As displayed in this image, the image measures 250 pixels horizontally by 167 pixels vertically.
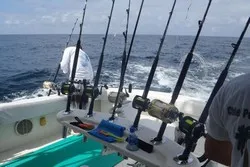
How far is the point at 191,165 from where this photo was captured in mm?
1321

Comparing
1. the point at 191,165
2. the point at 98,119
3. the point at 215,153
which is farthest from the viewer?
→ the point at 98,119

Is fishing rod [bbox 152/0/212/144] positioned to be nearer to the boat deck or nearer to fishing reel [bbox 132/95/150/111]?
fishing reel [bbox 132/95/150/111]

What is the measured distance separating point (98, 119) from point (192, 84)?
5478mm

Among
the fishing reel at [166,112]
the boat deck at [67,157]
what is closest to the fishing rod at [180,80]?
the fishing reel at [166,112]

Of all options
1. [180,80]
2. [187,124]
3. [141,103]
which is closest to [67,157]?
[141,103]

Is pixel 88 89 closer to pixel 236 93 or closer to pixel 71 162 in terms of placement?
pixel 71 162

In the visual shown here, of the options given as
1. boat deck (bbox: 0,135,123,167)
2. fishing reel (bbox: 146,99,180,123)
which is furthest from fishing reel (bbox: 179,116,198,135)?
boat deck (bbox: 0,135,123,167)

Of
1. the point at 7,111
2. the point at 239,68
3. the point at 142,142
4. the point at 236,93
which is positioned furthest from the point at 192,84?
the point at 236,93

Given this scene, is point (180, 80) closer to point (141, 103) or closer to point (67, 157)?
point (141, 103)

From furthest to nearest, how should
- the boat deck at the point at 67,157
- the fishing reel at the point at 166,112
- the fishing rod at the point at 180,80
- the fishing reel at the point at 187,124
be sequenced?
the boat deck at the point at 67,157
the fishing rod at the point at 180,80
the fishing reel at the point at 166,112
the fishing reel at the point at 187,124

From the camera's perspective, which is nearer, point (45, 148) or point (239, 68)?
point (45, 148)

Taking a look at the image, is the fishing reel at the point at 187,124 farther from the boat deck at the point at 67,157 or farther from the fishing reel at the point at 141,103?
the boat deck at the point at 67,157

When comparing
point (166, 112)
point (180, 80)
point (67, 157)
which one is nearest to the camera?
point (166, 112)

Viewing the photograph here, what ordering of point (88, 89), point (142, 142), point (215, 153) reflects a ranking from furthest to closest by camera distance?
point (88, 89)
point (142, 142)
point (215, 153)
